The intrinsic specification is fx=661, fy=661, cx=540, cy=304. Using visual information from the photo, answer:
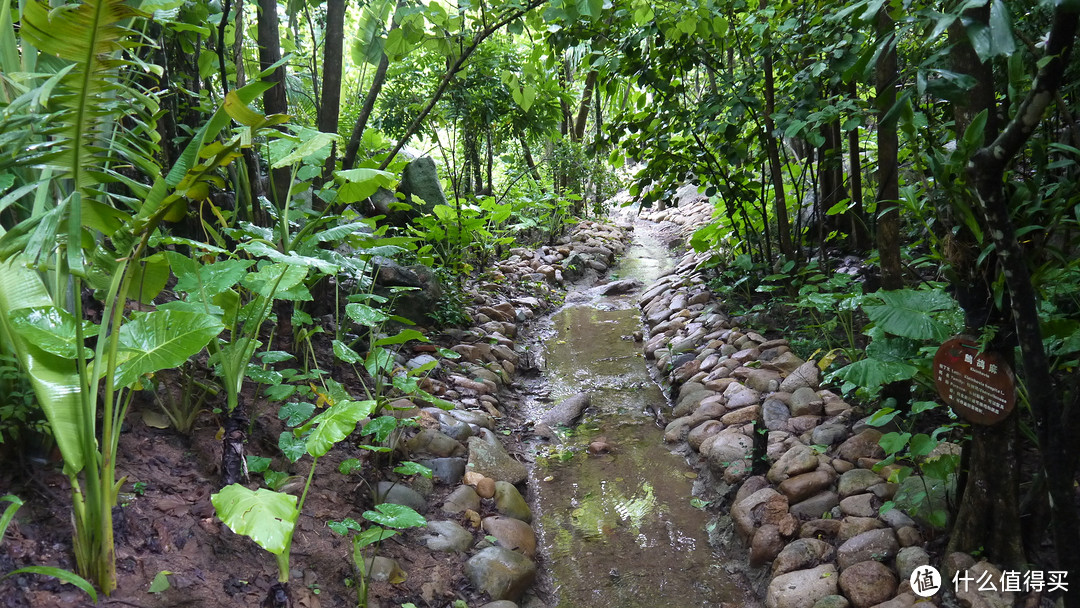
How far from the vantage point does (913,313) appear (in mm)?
2213

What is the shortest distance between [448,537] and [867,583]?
1576mm

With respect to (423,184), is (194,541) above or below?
below

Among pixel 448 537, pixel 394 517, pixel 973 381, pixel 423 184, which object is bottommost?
pixel 448 537

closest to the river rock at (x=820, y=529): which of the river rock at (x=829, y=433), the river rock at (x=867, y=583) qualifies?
the river rock at (x=867, y=583)

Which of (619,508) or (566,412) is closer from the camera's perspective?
(619,508)

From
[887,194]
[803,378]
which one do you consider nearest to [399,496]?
[803,378]

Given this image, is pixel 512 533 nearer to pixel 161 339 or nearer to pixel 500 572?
pixel 500 572

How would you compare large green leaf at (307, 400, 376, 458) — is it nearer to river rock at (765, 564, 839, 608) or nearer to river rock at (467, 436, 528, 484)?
river rock at (467, 436, 528, 484)

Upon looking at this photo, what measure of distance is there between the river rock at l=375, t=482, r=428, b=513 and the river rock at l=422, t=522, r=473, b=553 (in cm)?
12

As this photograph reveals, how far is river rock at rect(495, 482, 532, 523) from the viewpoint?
3.12m

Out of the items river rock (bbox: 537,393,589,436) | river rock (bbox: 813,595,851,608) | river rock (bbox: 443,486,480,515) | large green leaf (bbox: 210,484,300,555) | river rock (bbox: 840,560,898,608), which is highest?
large green leaf (bbox: 210,484,300,555)

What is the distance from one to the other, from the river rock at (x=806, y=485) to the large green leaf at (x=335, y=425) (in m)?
1.90

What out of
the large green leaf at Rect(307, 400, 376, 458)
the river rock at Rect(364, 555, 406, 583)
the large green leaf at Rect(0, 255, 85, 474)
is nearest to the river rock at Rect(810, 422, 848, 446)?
the river rock at Rect(364, 555, 406, 583)

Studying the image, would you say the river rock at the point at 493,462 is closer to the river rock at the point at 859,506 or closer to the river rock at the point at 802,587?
the river rock at the point at 802,587
